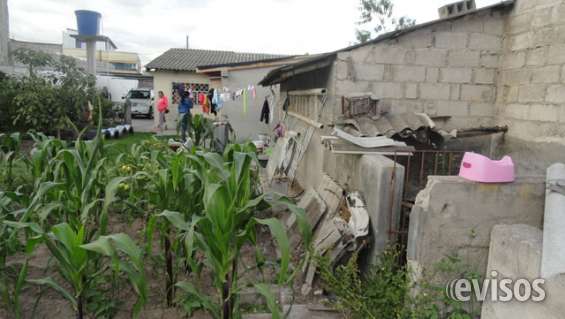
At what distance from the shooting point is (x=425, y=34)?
5211 mm

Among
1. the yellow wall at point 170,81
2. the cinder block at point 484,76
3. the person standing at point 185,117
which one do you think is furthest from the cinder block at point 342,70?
the yellow wall at point 170,81

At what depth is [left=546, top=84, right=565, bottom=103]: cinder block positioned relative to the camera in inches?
171

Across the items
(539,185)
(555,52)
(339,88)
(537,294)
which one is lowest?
(537,294)

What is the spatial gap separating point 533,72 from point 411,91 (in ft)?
4.59

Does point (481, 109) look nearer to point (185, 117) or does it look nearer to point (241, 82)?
point (185, 117)

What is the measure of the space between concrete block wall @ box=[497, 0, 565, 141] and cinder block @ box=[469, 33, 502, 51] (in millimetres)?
97

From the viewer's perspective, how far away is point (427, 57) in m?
5.26

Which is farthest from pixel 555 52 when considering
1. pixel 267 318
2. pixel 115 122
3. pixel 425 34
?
pixel 115 122

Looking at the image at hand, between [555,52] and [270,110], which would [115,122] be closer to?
[270,110]

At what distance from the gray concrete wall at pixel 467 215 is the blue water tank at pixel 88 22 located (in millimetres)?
18736

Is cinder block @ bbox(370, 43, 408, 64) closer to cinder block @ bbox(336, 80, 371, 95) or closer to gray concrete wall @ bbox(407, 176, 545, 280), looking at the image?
cinder block @ bbox(336, 80, 371, 95)

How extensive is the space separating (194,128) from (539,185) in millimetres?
8870

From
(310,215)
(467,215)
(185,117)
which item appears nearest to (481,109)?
(310,215)

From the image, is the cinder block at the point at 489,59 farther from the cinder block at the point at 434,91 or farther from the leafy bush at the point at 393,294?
the leafy bush at the point at 393,294
